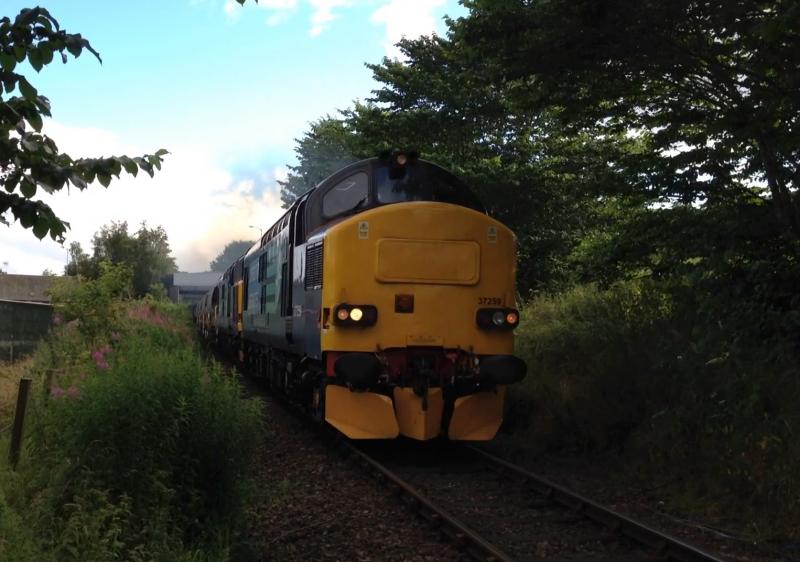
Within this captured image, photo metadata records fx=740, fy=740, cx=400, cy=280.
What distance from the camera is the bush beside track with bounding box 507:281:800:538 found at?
6.77 m

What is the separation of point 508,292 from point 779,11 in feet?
13.0

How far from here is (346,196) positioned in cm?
929

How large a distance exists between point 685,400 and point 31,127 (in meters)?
7.13

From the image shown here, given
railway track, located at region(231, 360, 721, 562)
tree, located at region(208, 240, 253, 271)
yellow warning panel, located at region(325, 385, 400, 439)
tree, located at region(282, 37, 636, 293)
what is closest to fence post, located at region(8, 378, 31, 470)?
yellow warning panel, located at region(325, 385, 400, 439)

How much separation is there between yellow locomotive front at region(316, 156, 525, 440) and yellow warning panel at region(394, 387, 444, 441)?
1cm

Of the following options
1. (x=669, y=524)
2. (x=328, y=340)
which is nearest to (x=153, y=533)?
(x=328, y=340)

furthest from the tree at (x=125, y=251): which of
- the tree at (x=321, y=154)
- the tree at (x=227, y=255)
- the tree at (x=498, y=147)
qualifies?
the tree at (x=227, y=255)

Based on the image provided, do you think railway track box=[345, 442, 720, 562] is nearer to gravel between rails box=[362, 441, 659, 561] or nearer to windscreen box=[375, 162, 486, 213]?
gravel between rails box=[362, 441, 659, 561]

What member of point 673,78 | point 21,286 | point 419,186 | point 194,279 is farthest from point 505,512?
point 194,279

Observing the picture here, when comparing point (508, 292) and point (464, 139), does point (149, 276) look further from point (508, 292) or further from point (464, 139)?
point (508, 292)

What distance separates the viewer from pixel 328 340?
821 cm

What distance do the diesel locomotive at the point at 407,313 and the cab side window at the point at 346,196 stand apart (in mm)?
19

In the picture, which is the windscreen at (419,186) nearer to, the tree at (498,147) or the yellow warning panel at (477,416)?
the yellow warning panel at (477,416)

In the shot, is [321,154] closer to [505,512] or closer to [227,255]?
[505,512]
